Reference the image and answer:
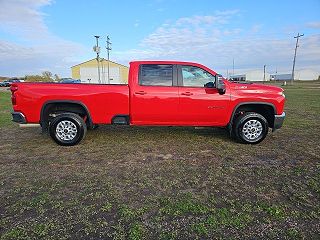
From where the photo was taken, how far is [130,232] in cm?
264

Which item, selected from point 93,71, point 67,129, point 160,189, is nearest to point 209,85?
point 160,189

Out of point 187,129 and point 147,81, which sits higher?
point 147,81

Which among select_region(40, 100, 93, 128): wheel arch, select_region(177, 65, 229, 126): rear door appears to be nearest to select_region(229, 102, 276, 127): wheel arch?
select_region(177, 65, 229, 126): rear door

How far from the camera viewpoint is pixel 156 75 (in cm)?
579

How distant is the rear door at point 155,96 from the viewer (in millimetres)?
5668

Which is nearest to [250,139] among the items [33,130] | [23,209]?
[23,209]

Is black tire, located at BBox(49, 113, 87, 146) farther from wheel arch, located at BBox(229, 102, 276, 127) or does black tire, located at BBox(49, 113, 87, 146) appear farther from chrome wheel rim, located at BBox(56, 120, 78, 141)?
wheel arch, located at BBox(229, 102, 276, 127)

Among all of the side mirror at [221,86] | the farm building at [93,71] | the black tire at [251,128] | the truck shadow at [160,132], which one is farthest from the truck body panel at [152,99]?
the farm building at [93,71]

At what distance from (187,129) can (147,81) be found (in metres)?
2.49

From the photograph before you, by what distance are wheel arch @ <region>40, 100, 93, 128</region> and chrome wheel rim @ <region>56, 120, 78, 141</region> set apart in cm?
33

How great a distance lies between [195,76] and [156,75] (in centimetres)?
92

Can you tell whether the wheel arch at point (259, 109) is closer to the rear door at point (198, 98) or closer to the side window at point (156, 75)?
the rear door at point (198, 98)

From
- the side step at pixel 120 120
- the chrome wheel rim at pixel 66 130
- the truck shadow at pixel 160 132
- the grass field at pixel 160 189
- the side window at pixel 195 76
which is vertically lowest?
the grass field at pixel 160 189

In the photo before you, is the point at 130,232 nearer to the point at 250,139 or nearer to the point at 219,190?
the point at 219,190
